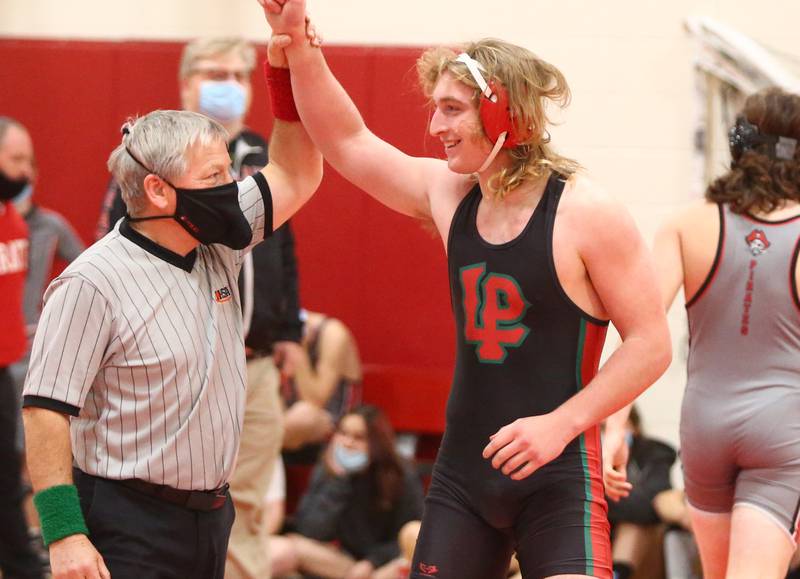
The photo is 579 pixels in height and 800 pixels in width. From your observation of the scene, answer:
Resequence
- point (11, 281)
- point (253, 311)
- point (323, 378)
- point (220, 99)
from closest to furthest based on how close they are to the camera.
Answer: point (253, 311)
point (220, 99)
point (11, 281)
point (323, 378)

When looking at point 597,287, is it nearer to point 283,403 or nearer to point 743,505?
point 743,505

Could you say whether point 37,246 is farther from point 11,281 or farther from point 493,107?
point 493,107

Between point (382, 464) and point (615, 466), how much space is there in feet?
9.83

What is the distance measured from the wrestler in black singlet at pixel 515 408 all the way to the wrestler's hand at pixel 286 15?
689 millimetres

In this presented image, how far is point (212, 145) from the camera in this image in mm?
3193

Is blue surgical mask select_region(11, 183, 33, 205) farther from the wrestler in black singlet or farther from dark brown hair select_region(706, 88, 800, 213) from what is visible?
dark brown hair select_region(706, 88, 800, 213)

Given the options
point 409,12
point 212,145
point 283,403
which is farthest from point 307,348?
point 212,145

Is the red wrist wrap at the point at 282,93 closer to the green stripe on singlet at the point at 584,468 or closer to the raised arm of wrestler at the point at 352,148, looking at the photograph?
the raised arm of wrestler at the point at 352,148

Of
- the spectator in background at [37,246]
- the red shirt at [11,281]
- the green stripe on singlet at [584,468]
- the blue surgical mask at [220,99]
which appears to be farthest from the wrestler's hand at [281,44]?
the spectator in background at [37,246]

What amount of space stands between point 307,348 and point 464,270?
Answer: 3943mm

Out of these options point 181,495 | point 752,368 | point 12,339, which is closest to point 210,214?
point 181,495

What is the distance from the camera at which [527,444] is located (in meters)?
3.07

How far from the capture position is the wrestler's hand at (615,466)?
11.7 ft

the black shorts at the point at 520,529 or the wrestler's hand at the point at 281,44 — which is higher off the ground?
the wrestler's hand at the point at 281,44
